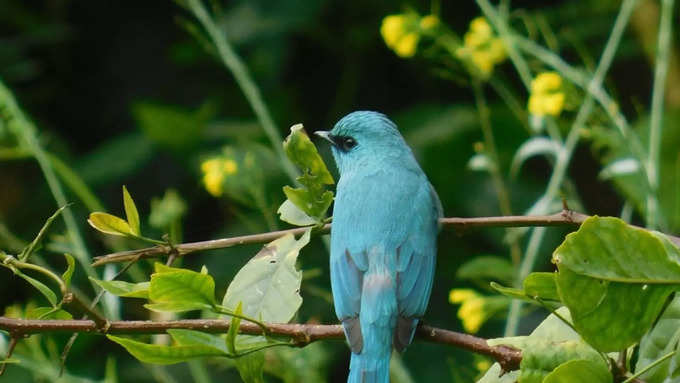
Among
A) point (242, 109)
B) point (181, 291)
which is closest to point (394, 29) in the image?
point (181, 291)

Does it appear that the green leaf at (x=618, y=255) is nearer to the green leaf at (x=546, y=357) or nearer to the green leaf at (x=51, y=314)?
the green leaf at (x=546, y=357)

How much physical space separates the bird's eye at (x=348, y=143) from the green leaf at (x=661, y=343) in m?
1.35

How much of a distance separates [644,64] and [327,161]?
2.16 metres

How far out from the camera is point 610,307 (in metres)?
1.22

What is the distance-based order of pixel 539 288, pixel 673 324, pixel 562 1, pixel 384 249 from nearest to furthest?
pixel 539 288 < pixel 673 324 < pixel 384 249 < pixel 562 1

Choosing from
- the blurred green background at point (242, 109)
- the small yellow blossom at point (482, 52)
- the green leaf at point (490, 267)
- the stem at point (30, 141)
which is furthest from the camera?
the blurred green background at point (242, 109)

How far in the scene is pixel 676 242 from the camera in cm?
137

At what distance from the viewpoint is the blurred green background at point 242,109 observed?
424 centimetres

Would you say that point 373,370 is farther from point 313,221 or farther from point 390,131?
point 390,131

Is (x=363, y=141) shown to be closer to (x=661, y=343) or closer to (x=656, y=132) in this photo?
(x=656, y=132)

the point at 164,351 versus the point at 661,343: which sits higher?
the point at 661,343

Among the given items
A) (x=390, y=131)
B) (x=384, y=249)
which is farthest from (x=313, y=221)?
(x=390, y=131)

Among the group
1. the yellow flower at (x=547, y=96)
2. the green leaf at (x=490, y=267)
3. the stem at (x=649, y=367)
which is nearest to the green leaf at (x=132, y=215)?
the stem at (x=649, y=367)

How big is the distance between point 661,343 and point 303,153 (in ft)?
1.97
